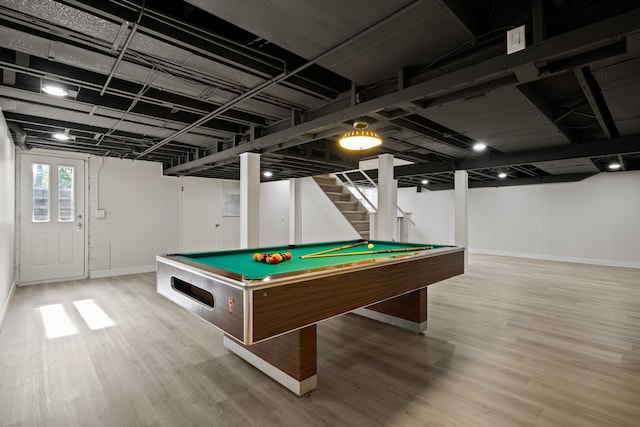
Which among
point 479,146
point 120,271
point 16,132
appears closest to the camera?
point 16,132

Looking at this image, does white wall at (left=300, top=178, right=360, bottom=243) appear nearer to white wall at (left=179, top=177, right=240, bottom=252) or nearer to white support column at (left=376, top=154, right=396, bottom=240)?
white support column at (left=376, top=154, right=396, bottom=240)

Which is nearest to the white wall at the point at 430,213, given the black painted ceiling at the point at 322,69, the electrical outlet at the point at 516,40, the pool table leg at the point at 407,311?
the black painted ceiling at the point at 322,69

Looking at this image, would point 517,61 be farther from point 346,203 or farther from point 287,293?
point 346,203

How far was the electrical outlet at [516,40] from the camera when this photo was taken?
189 centimetres

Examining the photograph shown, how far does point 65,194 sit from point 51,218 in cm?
52

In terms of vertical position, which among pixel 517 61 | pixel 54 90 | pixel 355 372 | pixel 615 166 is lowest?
pixel 355 372

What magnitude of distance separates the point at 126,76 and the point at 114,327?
2.72 m

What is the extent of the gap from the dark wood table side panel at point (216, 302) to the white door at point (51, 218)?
208 inches

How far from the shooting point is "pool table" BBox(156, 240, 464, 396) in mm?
1561

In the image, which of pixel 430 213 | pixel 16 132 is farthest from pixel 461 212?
pixel 16 132

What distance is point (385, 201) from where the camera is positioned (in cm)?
545

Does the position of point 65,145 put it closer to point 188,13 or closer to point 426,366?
point 188,13

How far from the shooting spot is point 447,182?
10398mm

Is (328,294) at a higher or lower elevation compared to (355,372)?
higher
